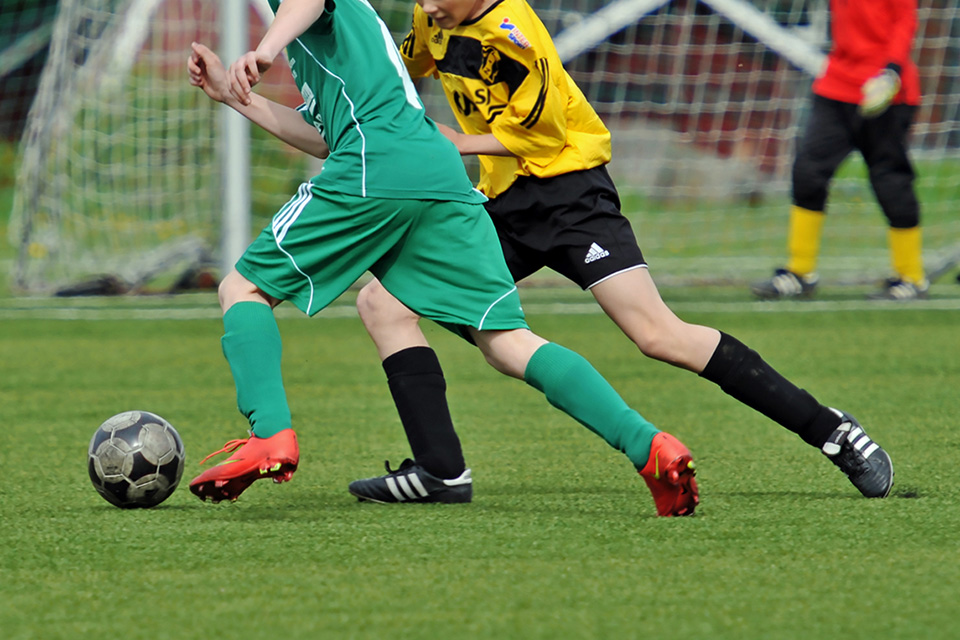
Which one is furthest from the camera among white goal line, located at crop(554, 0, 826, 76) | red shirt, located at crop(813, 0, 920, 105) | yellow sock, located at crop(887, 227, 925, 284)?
white goal line, located at crop(554, 0, 826, 76)

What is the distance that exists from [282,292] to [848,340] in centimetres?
436

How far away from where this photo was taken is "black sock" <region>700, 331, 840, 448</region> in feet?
11.7

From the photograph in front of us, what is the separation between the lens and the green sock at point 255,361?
3250 mm

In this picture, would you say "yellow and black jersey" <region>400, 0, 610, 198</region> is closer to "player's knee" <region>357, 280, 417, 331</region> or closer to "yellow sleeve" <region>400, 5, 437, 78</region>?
"yellow sleeve" <region>400, 5, 437, 78</region>

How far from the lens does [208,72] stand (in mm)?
3324

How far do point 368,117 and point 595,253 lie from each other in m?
0.76

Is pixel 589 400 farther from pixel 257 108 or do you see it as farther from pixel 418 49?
pixel 418 49

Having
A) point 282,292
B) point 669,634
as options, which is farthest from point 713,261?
point 669,634

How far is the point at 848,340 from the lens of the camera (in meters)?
7.04

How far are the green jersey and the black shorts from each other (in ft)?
1.53

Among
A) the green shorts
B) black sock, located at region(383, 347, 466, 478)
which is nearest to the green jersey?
the green shorts

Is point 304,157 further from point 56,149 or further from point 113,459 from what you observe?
point 113,459

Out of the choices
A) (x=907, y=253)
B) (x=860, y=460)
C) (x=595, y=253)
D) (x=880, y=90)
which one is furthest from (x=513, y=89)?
(x=907, y=253)

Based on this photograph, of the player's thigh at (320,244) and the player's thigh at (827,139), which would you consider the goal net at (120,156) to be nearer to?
the player's thigh at (827,139)
